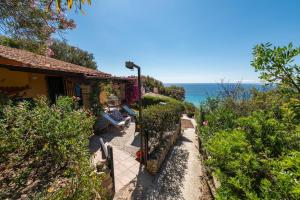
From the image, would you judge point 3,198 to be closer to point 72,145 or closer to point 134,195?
point 72,145

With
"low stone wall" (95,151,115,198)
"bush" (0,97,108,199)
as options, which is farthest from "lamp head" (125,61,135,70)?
"low stone wall" (95,151,115,198)

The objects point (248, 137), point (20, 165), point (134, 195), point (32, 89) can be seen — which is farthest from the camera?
point (32, 89)

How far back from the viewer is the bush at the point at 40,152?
269cm

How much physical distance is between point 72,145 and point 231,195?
10.1 ft

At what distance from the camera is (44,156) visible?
129 inches

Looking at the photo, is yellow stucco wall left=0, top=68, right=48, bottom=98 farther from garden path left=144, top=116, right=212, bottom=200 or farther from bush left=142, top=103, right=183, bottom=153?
garden path left=144, top=116, right=212, bottom=200

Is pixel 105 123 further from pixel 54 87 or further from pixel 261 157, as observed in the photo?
pixel 261 157

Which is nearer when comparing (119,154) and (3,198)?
(3,198)

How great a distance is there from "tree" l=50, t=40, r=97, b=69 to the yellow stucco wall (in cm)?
2196

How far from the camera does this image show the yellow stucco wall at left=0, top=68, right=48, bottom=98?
6.09 meters

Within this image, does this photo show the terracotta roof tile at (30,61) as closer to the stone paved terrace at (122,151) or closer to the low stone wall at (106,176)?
the stone paved terrace at (122,151)

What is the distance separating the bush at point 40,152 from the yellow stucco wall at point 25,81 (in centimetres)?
425

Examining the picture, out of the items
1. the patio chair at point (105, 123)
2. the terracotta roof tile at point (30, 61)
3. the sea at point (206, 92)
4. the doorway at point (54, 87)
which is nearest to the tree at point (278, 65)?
the sea at point (206, 92)

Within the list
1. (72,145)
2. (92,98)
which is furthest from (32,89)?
(72,145)
